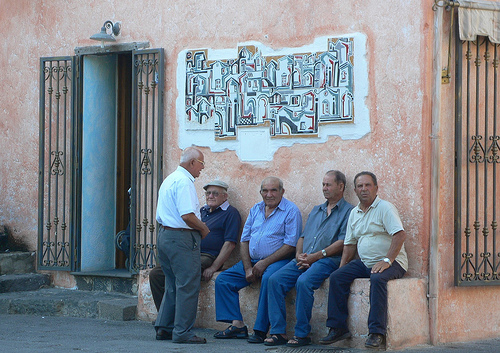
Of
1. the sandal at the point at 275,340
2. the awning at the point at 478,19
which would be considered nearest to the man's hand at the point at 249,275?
the sandal at the point at 275,340

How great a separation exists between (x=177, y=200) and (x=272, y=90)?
6.01ft

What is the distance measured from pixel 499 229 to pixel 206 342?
118 inches

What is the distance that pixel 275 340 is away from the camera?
751cm

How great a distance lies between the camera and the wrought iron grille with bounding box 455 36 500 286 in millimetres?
7789

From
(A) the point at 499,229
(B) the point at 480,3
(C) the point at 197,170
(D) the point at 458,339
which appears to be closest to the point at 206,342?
(C) the point at 197,170

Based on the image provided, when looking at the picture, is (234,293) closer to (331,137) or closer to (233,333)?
(233,333)

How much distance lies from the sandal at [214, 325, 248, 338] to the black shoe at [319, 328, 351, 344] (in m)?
0.97

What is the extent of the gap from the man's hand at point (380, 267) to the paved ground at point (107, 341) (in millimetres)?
713

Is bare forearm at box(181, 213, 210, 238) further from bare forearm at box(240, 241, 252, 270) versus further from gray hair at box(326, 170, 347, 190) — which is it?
gray hair at box(326, 170, 347, 190)

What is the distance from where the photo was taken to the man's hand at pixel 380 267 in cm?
723

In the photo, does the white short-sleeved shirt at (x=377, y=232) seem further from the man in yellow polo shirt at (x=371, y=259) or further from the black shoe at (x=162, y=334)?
the black shoe at (x=162, y=334)

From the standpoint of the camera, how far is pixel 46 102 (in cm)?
1035

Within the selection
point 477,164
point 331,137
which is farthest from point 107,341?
point 477,164

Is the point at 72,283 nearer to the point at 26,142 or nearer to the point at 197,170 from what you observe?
the point at 26,142
